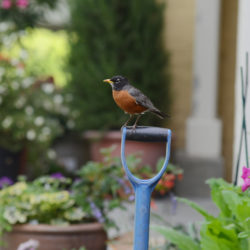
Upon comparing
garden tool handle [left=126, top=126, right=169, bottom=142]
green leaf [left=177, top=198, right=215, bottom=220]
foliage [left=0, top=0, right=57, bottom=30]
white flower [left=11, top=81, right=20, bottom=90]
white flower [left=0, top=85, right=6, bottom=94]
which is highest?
foliage [left=0, top=0, right=57, bottom=30]

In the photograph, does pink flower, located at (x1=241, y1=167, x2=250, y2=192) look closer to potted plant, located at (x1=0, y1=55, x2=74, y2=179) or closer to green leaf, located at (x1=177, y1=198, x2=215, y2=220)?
green leaf, located at (x1=177, y1=198, x2=215, y2=220)

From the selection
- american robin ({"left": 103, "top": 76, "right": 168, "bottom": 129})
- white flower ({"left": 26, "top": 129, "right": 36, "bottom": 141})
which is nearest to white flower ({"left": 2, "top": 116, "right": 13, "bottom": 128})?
white flower ({"left": 26, "top": 129, "right": 36, "bottom": 141})

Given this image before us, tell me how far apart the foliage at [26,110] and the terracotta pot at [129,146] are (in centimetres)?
45

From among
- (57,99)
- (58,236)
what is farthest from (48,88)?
(58,236)

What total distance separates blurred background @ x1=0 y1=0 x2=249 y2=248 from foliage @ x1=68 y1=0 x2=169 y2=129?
1 cm

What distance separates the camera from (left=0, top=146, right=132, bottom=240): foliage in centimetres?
276

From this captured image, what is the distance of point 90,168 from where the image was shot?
9.52ft

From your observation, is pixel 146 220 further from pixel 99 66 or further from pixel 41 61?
pixel 41 61

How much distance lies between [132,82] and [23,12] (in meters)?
2.12

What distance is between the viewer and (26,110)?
5.41m

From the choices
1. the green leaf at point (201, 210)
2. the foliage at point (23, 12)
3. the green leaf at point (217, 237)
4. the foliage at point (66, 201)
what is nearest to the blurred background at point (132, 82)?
the foliage at point (23, 12)

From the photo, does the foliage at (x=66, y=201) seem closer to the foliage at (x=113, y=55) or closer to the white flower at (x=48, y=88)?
the foliage at (x=113, y=55)

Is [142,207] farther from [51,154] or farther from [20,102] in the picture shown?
[51,154]

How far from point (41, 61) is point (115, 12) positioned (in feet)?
4.25
